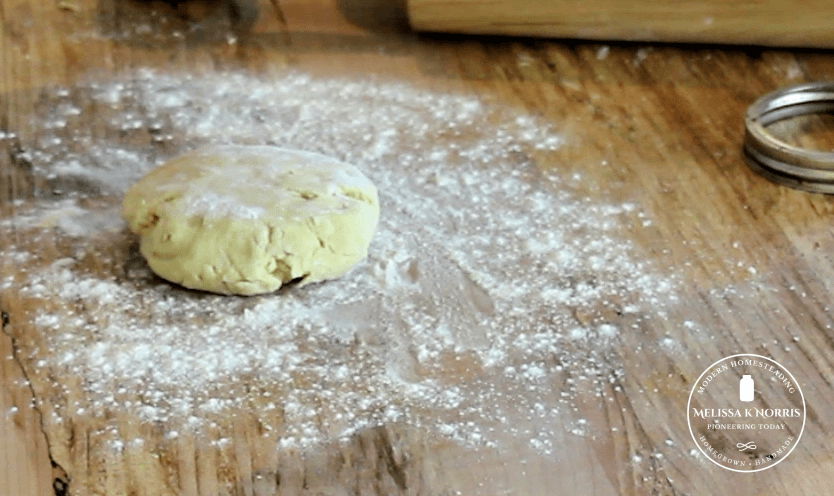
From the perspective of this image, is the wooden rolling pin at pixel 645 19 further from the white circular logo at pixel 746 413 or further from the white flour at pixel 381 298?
the white circular logo at pixel 746 413

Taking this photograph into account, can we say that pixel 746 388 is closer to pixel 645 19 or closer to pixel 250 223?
pixel 250 223

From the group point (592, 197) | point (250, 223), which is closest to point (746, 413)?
point (592, 197)

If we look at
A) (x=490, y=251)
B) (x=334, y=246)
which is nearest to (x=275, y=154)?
(x=334, y=246)

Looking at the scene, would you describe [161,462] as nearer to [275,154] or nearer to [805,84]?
[275,154]

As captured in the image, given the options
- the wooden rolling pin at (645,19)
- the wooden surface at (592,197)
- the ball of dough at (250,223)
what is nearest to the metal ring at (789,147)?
the wooden surface at (592,197)

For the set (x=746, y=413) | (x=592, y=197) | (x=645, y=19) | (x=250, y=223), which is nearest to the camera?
(x=746, y=413)

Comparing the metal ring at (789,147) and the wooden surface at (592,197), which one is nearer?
the wooden surface at (592,197)

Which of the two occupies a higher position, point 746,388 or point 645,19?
point 645,19
